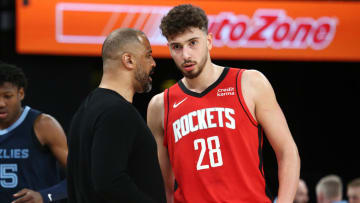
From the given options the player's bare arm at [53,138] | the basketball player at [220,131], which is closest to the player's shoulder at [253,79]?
the basketball player at [220,131]

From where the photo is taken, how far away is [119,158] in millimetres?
2443

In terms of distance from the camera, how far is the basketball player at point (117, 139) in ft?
7.98

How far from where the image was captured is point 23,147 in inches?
157

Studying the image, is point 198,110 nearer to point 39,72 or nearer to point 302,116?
point 39,72

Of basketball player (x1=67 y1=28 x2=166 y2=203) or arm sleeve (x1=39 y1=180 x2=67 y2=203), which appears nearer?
basketball player (x1=67 y1=28 x2=166 y2=203)

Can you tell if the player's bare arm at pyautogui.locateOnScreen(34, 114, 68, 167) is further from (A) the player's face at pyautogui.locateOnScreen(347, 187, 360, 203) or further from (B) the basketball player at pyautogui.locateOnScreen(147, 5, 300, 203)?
(A) the player's face at pyautogui.locateOnScreen(347, 187, 360, 203)

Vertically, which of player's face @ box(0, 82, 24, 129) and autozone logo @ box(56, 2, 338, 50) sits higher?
autozone logo @ box(56, 2, 338, 50)

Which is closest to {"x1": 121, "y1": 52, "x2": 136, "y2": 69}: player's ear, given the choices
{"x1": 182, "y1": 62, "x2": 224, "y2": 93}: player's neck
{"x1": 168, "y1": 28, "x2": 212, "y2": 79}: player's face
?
{"x1": 168, "y1": 28, "x2": 212, "y2": 79}: player's face

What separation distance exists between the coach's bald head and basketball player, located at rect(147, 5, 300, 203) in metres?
0.47

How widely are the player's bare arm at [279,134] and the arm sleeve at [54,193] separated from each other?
4.82ft

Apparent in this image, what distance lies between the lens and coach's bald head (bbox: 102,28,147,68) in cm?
271

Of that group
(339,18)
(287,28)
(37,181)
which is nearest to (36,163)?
(37,181)

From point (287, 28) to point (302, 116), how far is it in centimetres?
280

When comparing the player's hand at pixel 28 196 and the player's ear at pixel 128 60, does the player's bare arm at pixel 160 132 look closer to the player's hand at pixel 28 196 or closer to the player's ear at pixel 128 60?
the player's ear at pixel 128 60
